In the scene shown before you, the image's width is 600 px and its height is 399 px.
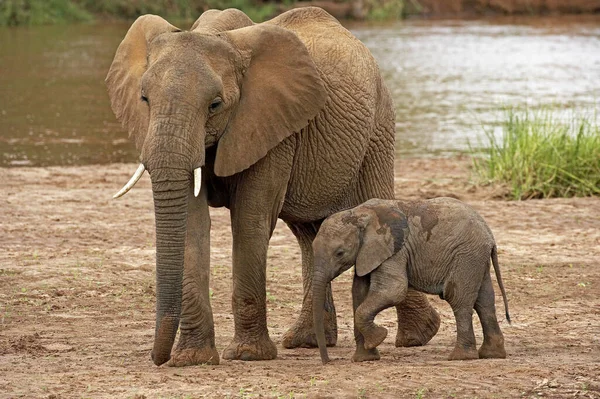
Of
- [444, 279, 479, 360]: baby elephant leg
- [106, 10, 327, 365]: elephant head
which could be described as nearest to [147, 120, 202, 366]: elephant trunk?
[106, 10, 327, 365]: elephant head

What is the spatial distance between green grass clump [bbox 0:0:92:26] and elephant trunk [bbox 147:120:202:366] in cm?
3266

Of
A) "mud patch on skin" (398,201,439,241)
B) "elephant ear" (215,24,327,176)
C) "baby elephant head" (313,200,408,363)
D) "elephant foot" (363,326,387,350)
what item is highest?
"elephant ear" (215,24,327,176)

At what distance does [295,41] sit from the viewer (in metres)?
6.62

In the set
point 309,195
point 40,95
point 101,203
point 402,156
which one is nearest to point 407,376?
point 309,195

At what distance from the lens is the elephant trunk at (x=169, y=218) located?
231 inches

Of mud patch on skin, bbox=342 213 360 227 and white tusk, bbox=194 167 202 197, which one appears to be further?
mud patch on skin, bbox=342 213 360 227

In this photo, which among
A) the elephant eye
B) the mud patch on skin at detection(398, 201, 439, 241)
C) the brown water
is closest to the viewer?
the elephant eye

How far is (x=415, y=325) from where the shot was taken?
24.0 ft

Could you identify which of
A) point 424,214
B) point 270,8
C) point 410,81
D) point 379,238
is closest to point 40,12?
point 270,8

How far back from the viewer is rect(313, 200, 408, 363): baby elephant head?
21.0 feet

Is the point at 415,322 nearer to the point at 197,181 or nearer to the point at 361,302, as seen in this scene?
the point at 361,302

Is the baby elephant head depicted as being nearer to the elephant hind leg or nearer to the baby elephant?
the baby elephant

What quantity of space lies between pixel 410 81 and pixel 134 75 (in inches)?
770

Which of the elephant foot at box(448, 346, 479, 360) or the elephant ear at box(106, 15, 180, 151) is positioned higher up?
the elephant ear at box(106, 15, 180, 151)
